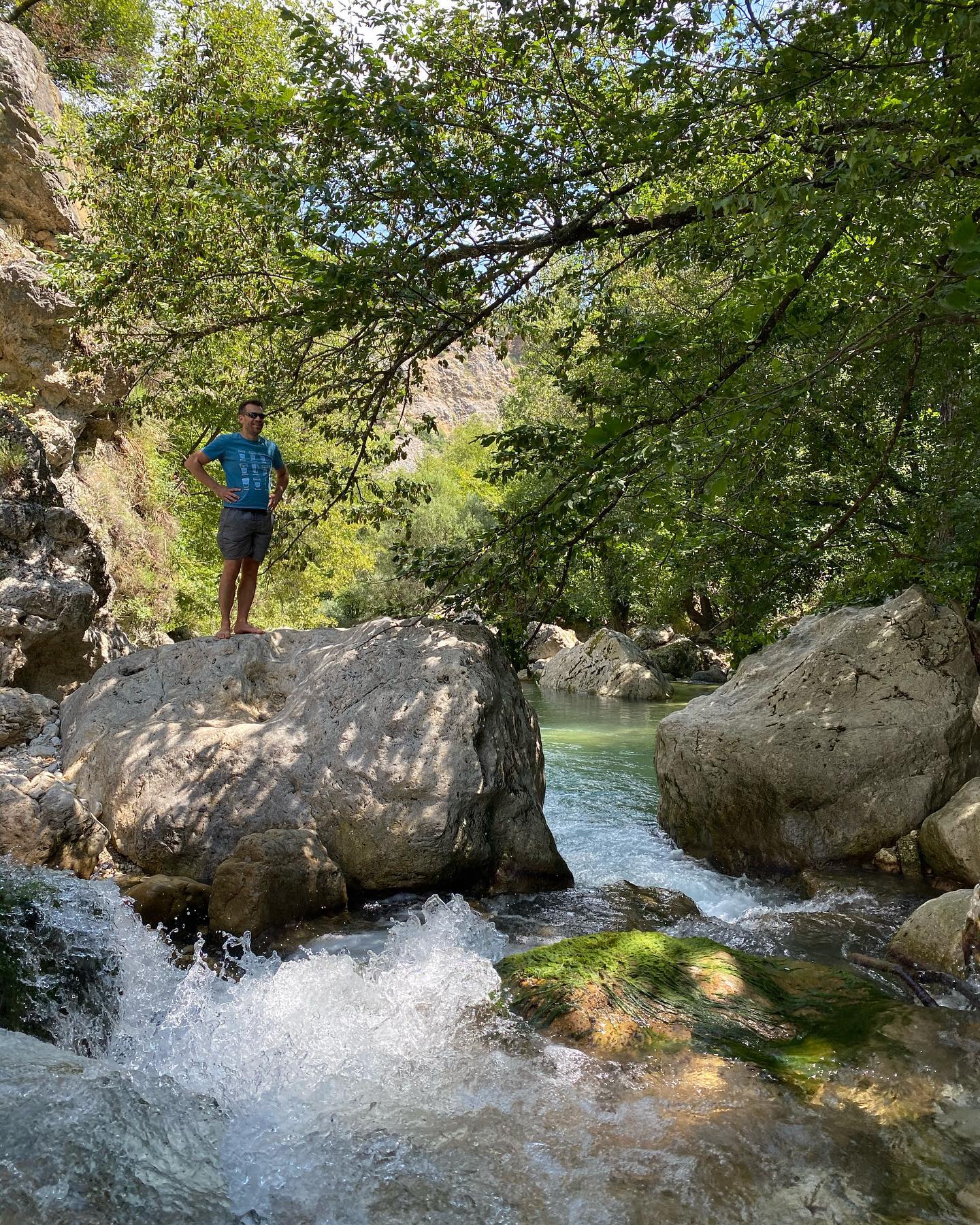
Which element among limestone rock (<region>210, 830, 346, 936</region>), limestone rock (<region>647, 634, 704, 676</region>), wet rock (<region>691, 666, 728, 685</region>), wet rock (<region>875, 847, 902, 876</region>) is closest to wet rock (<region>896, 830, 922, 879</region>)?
wet rock (<region>875, 847, 902, 876</region>)

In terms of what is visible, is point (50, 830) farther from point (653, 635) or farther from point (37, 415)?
point (653, 635)

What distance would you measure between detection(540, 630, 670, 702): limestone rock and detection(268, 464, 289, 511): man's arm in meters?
16.1

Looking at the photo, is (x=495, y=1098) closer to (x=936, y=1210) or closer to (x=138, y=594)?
(x=936, y=1210)

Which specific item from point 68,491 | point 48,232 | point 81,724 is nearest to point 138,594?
point 68,491

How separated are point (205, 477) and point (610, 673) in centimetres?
1884

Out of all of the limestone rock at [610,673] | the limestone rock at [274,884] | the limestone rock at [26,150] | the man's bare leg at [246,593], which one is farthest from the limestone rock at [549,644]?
the limestone rock at [274,884]

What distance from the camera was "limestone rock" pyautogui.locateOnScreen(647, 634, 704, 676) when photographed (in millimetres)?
29844

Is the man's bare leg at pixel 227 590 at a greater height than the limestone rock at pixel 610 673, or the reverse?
the man's bare leg at pixel 227 590

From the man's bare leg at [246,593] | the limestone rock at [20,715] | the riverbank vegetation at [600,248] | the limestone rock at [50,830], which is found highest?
the riverbank vegetation at [600,248]

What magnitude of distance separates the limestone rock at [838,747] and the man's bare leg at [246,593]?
4479 millimetres

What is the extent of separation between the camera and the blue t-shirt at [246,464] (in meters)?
7.56

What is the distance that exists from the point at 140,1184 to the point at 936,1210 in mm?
2581

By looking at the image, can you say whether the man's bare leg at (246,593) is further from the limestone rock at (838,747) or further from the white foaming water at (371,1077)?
the limestone rock at (838,747)

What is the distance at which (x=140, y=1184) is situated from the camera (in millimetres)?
2658
